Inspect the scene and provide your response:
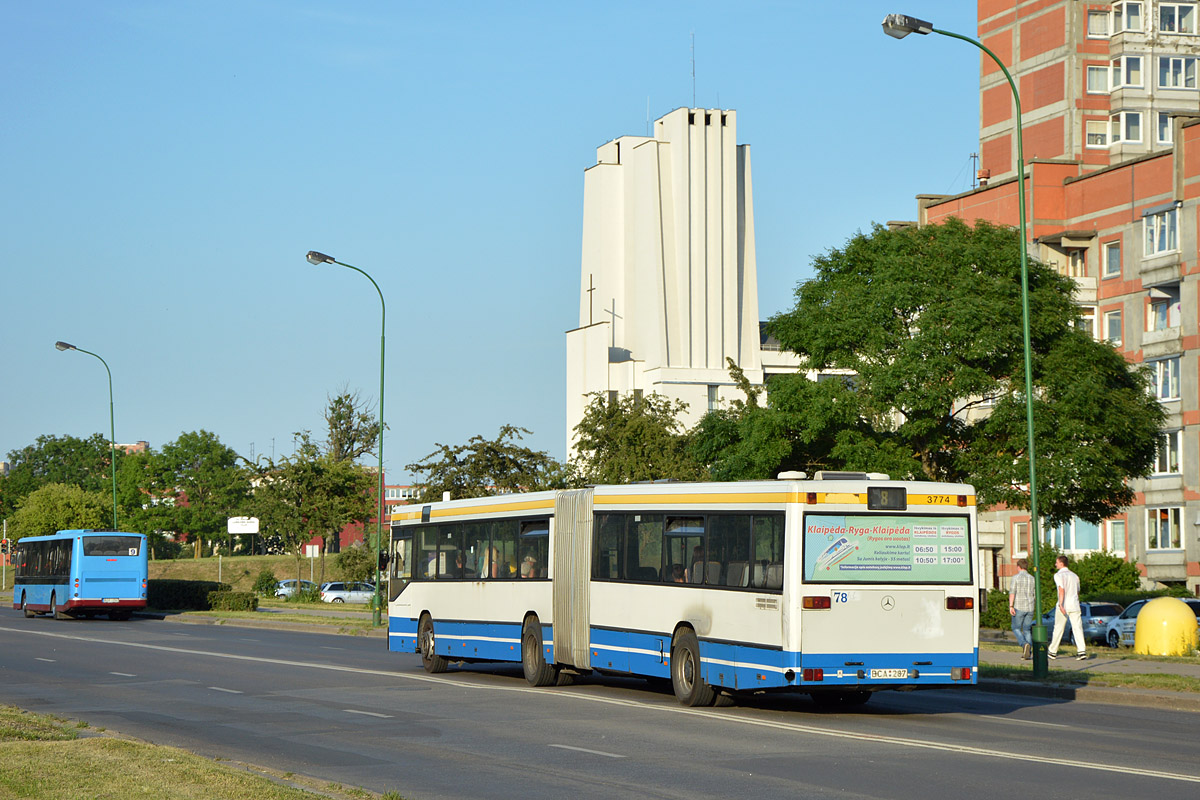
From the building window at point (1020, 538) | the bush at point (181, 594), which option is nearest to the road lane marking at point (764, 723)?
the bush at point (181, 594)

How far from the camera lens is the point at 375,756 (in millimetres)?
13930

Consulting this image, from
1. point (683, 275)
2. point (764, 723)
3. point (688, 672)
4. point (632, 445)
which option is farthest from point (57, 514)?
point (764, 723)

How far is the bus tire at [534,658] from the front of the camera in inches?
874

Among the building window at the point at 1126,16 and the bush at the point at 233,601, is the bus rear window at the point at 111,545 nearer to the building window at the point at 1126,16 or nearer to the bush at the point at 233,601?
the bush at the point at 233,601

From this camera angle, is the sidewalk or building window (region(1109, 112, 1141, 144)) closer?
the sidewalk

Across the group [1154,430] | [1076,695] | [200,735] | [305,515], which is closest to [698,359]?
[305,515]

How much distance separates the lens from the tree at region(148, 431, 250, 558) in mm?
134750

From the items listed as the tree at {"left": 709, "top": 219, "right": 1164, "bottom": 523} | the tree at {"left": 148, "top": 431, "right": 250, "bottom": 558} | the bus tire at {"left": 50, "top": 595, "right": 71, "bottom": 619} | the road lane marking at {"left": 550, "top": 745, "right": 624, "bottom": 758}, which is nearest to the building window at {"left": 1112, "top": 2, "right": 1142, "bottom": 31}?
the tree at {"left": 709, "top": 219, "right": 1164, "bottom": 523}

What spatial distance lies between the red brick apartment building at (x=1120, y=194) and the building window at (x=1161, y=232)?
6cm

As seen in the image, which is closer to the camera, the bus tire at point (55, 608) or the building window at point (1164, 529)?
the bus tire at point (55, 608)

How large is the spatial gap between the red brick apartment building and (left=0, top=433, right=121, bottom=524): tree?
367 feet

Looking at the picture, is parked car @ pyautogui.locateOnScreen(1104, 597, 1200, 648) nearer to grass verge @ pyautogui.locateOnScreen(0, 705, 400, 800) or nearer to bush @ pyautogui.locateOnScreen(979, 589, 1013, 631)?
bush @ pyautogui.locateOnScreen(979, 589, 1013, 631)

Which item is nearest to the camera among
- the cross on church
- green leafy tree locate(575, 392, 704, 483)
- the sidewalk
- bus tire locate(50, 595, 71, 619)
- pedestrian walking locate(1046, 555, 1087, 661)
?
the sidewalk

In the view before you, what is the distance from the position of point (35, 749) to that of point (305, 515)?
50879 millimetres
